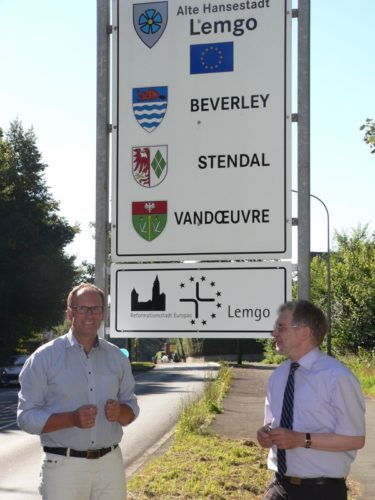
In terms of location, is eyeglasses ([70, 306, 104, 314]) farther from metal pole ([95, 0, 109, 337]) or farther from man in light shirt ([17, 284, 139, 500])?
metal pole ([95, 0, 109, 337])

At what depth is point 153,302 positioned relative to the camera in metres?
4.52

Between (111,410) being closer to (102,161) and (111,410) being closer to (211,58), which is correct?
(102,161)

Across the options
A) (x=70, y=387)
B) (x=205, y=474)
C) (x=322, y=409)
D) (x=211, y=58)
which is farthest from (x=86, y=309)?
(x=205, y=474)

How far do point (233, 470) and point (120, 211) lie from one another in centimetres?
600

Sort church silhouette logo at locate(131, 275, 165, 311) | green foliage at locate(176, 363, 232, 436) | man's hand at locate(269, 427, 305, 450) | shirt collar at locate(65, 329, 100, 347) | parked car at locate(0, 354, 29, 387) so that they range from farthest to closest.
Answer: parked car at locate(0, 354, 29, 387), green foliage at locate(176, 363, 232, 436), church silhouette logo at locate(131, 275, 165, 311), shirt collar at locate(65, 329, 100, 347), man's hand at locate(269, 427, 305, 450)

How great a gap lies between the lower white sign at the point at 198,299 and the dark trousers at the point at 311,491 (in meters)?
0.78

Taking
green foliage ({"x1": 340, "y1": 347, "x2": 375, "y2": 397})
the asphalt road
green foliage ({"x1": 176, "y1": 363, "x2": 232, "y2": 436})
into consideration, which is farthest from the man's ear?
green foliage ({"x1": 340, "y1": 347, "x2": 375, "y2": 397})

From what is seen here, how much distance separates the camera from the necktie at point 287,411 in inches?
155

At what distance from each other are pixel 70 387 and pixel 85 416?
29cm

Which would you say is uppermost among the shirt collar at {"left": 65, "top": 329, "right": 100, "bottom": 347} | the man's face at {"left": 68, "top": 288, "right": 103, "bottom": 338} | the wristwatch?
the man's face at {"left": 68, "top": 288, "right": 103, "bottom": 338}

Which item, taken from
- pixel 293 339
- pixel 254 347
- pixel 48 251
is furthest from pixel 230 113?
pixel 254 347

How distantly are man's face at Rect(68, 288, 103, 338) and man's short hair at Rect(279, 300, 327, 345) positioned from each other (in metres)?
0.93

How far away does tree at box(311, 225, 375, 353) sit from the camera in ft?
118

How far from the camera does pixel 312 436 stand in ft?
12.5
